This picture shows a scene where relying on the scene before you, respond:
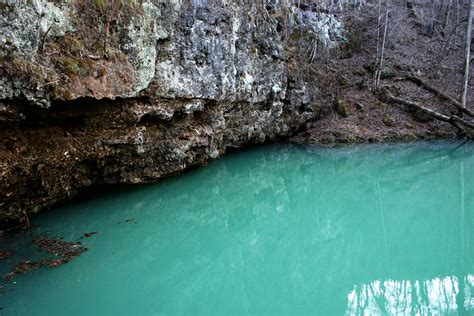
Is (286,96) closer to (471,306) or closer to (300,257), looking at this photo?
(300,257)

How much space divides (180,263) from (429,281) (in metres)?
4.19

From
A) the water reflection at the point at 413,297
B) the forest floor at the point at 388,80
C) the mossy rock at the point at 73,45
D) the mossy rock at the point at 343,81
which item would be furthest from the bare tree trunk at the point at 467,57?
the mossy rock at the point at 73,45

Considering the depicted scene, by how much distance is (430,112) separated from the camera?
16.8m

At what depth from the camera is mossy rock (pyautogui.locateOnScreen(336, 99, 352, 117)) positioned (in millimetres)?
18094

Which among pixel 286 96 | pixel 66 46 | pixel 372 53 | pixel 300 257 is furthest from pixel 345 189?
pixel 372 53

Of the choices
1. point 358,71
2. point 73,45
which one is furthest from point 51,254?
point 358,71

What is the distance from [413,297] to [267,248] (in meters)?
2.64

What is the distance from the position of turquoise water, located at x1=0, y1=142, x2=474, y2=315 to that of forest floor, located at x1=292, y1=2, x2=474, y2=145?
5.30 m

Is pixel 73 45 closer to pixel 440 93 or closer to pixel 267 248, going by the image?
pixel 267 248

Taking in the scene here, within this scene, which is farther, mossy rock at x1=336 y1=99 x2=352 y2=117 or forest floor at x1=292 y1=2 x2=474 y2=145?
mossy rock at x1=336 y1=99 x2=352 y2=117

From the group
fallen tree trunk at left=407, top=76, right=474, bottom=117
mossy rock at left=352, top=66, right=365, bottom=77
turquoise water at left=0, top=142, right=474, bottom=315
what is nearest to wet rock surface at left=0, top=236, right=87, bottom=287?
turquoise water at left=0, top=142, right=474, bottom=315

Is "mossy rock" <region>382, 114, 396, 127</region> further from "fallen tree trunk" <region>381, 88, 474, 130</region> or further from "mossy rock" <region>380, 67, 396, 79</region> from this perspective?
"mossy rock" <region>380, 67, 396, 79</region>

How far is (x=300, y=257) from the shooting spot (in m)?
6.55

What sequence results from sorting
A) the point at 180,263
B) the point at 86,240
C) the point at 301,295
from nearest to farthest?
the point at 301,295 → the point at 180,263 → the point at 86,240
